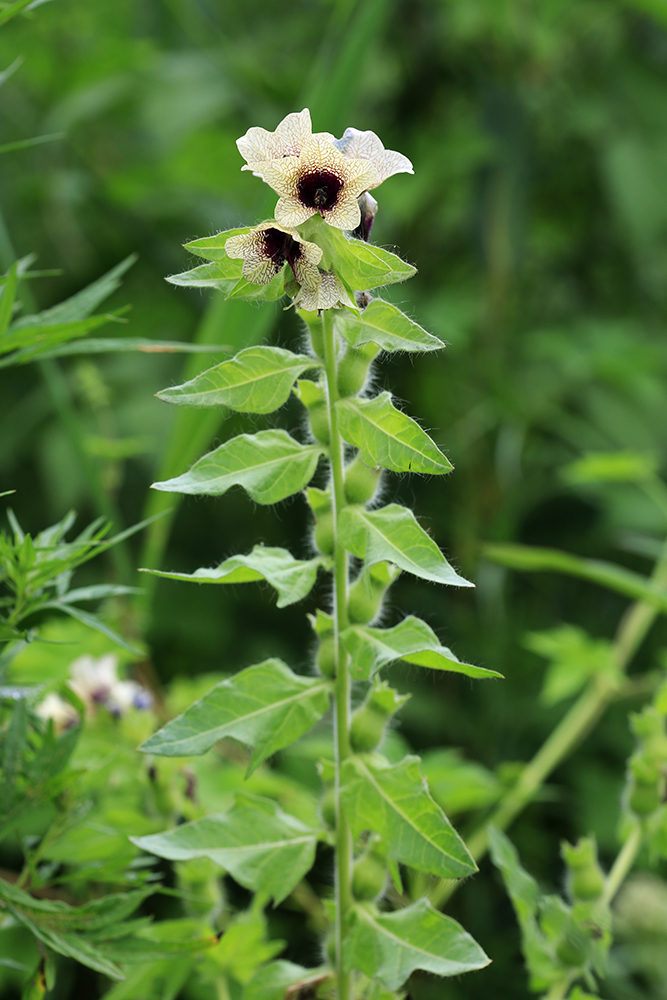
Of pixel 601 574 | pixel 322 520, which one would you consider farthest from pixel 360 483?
pixel 601 574

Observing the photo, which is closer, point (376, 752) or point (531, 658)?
point (376, 752)

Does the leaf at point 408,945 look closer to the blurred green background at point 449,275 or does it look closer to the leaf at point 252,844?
the leaf at point 252,844

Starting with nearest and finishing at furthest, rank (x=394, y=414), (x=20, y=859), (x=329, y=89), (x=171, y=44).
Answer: (x=394, y=414), (x=329, y=89), (x=20, y=859), (x=171, y=44)

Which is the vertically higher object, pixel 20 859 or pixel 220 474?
pixel 220 474

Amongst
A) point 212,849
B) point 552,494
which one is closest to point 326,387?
point 212,849

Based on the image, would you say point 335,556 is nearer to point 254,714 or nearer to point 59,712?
point 254,714

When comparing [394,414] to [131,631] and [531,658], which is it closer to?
[131,631]
